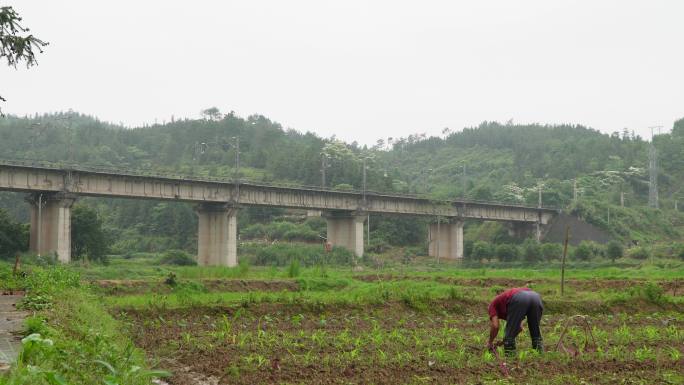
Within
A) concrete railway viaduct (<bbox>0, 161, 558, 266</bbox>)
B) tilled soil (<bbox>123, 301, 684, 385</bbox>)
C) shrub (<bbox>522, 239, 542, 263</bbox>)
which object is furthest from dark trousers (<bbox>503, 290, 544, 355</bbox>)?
shrub (<bbox>522, 239, 542, 263</bbox>)

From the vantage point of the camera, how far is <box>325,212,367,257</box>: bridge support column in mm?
80250

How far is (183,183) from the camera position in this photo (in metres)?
65.9

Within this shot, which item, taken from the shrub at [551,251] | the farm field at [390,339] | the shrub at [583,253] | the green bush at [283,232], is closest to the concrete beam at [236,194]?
the shrub at [551,251]

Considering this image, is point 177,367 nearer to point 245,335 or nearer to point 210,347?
point 210,347

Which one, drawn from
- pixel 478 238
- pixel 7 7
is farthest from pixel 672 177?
pixel 7 7

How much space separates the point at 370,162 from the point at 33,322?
14715cm

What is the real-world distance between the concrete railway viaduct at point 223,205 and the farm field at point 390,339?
92.4 ft

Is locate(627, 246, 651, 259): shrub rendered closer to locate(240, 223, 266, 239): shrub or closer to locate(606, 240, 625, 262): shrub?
locate(606, 240, 625, 262): shrub

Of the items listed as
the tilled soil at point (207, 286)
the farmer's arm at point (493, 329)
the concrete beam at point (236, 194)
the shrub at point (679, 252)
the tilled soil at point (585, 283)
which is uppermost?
the concrete beam at point (236, 194)

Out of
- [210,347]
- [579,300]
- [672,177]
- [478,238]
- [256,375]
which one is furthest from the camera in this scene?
[672,177]

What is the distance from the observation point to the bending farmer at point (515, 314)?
14.3 m

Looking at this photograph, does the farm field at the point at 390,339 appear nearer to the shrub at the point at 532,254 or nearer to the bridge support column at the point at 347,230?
the bridge support column at the point at 347,230

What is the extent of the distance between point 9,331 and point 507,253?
7558 centimetres

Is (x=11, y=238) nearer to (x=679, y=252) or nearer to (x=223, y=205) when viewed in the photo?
(x=223, y=205)
